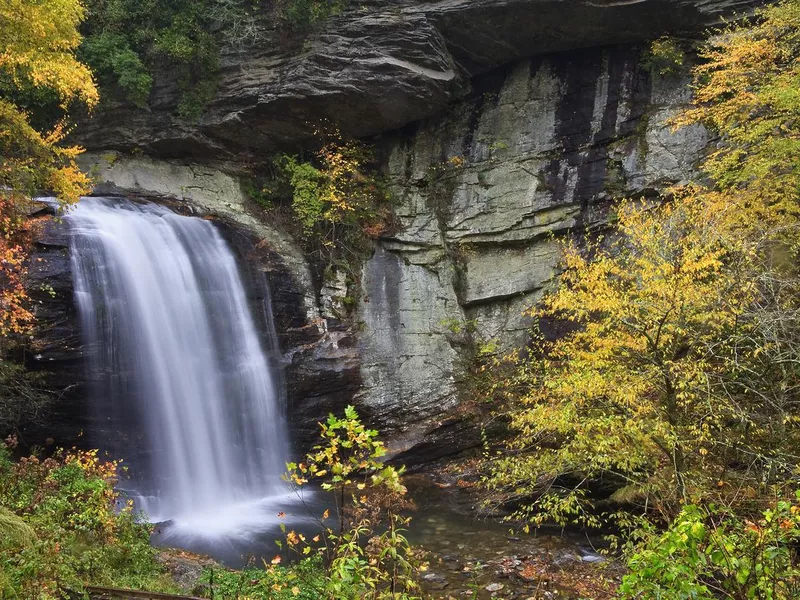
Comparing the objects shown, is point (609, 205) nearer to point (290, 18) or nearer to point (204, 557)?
point (290, 18)

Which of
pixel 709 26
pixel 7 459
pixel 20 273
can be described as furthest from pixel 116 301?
pixel 709 26

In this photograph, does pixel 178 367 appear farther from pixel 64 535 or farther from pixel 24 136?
pixel 64 535

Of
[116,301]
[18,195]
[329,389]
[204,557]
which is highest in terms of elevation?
[18,195]

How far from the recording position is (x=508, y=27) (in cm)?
1295

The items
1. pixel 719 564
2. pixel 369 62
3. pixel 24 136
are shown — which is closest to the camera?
pixel 719 564

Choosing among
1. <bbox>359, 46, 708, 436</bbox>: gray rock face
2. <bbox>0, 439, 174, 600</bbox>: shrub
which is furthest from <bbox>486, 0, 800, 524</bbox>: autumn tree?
<bbox>0, 439, 174, 600</bbox>: shrub

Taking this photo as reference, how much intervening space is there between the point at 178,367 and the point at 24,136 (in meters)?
4.74

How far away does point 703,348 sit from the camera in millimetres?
7047

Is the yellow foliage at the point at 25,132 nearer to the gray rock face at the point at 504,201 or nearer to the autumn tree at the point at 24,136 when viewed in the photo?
the autumn tree at the point at 24,136

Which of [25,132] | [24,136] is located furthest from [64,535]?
[24,136]

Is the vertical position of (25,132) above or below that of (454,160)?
above

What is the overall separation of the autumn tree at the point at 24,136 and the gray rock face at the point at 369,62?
12.7ft

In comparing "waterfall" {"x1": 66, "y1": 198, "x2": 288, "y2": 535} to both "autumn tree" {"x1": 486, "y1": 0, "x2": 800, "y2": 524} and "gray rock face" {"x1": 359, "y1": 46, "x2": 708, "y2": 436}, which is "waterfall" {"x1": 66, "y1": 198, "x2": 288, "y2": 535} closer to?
"gray rock face" {"x1": 359, "y1": 46, "x2": 708, "y2": 436}

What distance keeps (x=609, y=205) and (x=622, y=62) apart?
3.73m
